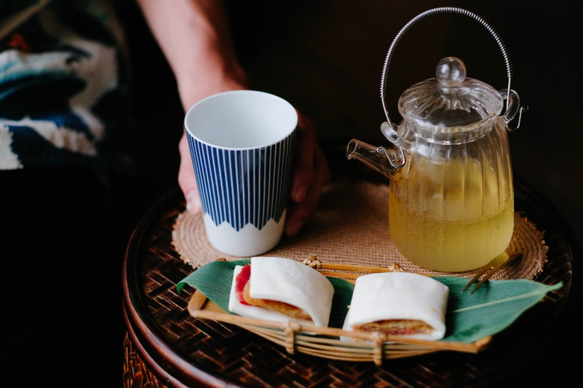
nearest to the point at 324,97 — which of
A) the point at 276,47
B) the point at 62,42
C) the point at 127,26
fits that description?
the point at 276,47

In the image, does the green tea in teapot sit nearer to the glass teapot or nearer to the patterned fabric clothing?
the glass teapot

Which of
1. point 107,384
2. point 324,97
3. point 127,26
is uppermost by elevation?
point 127,26

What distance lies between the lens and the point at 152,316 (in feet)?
2.32

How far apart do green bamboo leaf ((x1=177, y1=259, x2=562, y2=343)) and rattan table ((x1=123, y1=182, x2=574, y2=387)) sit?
4cm

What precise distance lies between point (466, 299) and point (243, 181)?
11.2 inches

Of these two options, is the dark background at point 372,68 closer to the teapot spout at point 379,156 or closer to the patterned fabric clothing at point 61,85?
the patterned fabric clothing at point 61,85

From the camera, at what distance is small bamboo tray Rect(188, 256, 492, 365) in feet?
1.91

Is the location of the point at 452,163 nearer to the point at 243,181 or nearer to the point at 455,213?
the point at 455,213

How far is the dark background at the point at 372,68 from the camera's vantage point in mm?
1514

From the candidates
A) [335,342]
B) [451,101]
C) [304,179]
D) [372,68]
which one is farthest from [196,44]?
[372,68]

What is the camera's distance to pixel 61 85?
0.97 m

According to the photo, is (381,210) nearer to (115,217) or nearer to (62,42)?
(62,42)

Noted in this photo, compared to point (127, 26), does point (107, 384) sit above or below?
below

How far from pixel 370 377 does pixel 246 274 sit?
169 mm
